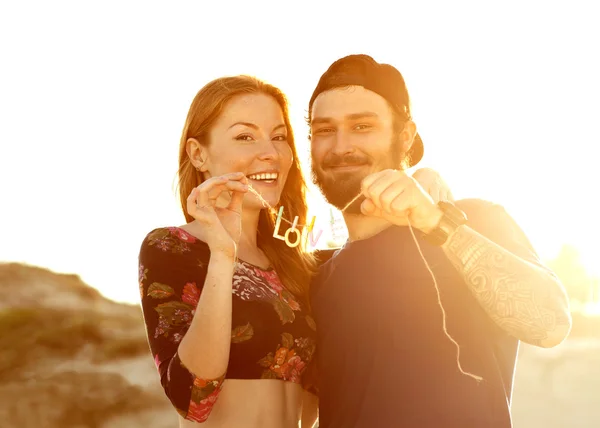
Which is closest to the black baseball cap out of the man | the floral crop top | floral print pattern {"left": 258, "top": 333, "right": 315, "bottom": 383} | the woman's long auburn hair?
the man

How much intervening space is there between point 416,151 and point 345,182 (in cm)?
92

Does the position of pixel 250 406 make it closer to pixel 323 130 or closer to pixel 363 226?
pixel 363 226

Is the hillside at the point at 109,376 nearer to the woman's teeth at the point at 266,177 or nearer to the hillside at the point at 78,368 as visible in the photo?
the hillside at the point at 78,368

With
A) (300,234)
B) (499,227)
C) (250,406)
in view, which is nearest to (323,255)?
(300,234)

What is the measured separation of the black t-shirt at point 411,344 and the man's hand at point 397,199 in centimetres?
69

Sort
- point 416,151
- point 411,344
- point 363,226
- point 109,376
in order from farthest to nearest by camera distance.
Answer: point 109,376 < point 416,151 < point 363,226 < point 411,344

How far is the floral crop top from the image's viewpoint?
389 centimetres

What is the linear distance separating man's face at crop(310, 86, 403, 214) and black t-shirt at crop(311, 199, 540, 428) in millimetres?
474

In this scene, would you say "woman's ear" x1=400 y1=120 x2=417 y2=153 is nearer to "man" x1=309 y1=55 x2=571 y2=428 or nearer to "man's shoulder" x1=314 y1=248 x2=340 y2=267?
"man" x1=309 y1=55 x2=571 y2=428

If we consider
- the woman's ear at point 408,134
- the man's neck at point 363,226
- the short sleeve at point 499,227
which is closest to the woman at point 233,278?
the short sleeve at point 499,227

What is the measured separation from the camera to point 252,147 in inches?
191

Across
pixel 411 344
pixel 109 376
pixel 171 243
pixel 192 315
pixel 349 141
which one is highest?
pixel 349 141

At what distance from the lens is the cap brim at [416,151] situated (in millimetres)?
5355

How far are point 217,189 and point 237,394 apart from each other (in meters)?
1.31
